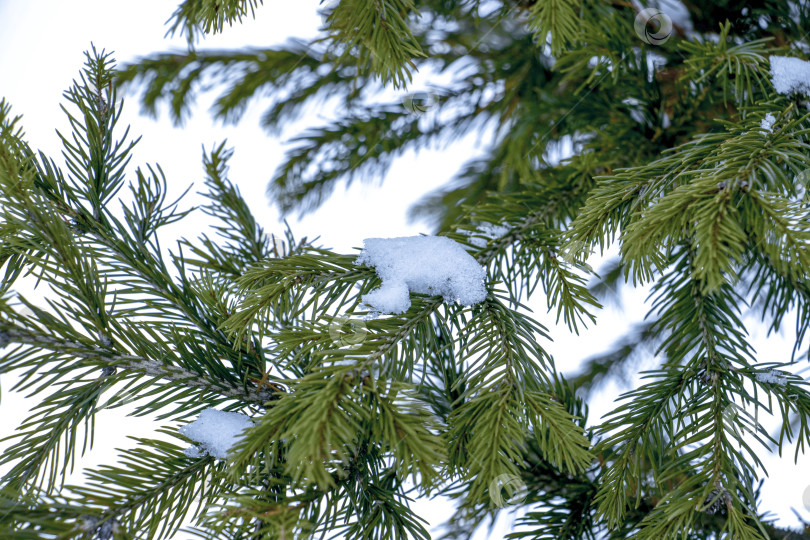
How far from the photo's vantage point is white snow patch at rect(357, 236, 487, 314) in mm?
548

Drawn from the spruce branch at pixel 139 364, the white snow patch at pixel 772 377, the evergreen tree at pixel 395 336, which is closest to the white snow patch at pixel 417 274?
the evergreen tree at pixel 395 336

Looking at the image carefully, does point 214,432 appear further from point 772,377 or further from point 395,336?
point 772,377

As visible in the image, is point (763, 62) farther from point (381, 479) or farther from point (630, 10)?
point (381, 479)

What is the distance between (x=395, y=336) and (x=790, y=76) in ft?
1.67

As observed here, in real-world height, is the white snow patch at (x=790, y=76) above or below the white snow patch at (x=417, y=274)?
above

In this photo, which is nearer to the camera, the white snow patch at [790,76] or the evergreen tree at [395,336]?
the evergreen tree at [395,336]

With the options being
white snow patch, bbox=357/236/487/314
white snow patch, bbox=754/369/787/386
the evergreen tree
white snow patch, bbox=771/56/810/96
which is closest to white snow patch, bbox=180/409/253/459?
the evergreen tree

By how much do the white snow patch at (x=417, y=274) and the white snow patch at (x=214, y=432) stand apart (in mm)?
166

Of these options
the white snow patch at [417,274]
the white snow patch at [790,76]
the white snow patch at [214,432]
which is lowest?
the white snow patch at [214,432]

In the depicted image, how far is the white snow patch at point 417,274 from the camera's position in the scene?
0.55 m

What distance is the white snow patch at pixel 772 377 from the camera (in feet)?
1.86

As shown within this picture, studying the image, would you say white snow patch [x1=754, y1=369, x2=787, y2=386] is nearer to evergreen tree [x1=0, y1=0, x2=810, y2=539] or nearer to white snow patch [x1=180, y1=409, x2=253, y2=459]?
evergreen tree [x1=0, y1=0, x2=810, y2=539]

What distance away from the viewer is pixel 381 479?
0.62 metres

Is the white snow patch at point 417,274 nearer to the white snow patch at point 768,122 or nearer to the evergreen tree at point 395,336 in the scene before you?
the evergreen tree at point 395,336
